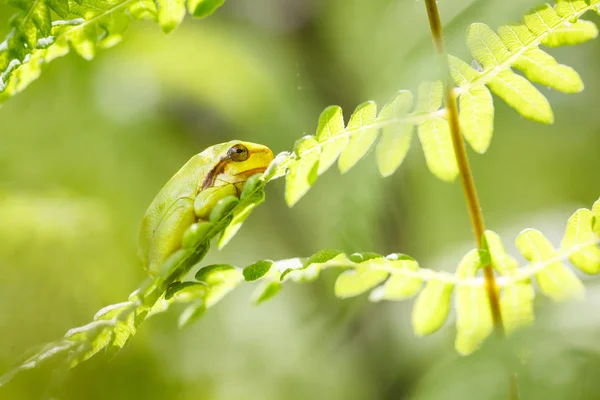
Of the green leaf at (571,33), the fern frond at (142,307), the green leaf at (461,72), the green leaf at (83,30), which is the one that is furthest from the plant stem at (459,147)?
the green leaf at (83,30)

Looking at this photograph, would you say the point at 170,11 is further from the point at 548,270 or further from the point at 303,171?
the point at 548,270

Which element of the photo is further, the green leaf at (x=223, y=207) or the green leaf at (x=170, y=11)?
the green leaf at (x=170, y=11)

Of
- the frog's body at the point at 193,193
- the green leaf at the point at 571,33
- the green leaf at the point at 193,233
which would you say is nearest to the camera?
the green leaf at the point at 193,233

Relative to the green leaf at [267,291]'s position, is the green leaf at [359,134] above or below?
above

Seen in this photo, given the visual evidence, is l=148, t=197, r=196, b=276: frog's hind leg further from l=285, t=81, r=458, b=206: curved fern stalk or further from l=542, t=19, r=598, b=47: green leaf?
l=542, t=19, r=598, b=47: green leaf

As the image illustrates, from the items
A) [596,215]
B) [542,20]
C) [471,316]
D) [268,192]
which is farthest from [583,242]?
[268,192]

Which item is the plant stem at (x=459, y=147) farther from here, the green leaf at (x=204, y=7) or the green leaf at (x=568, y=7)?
the green leaf at (x=204, y=7)
